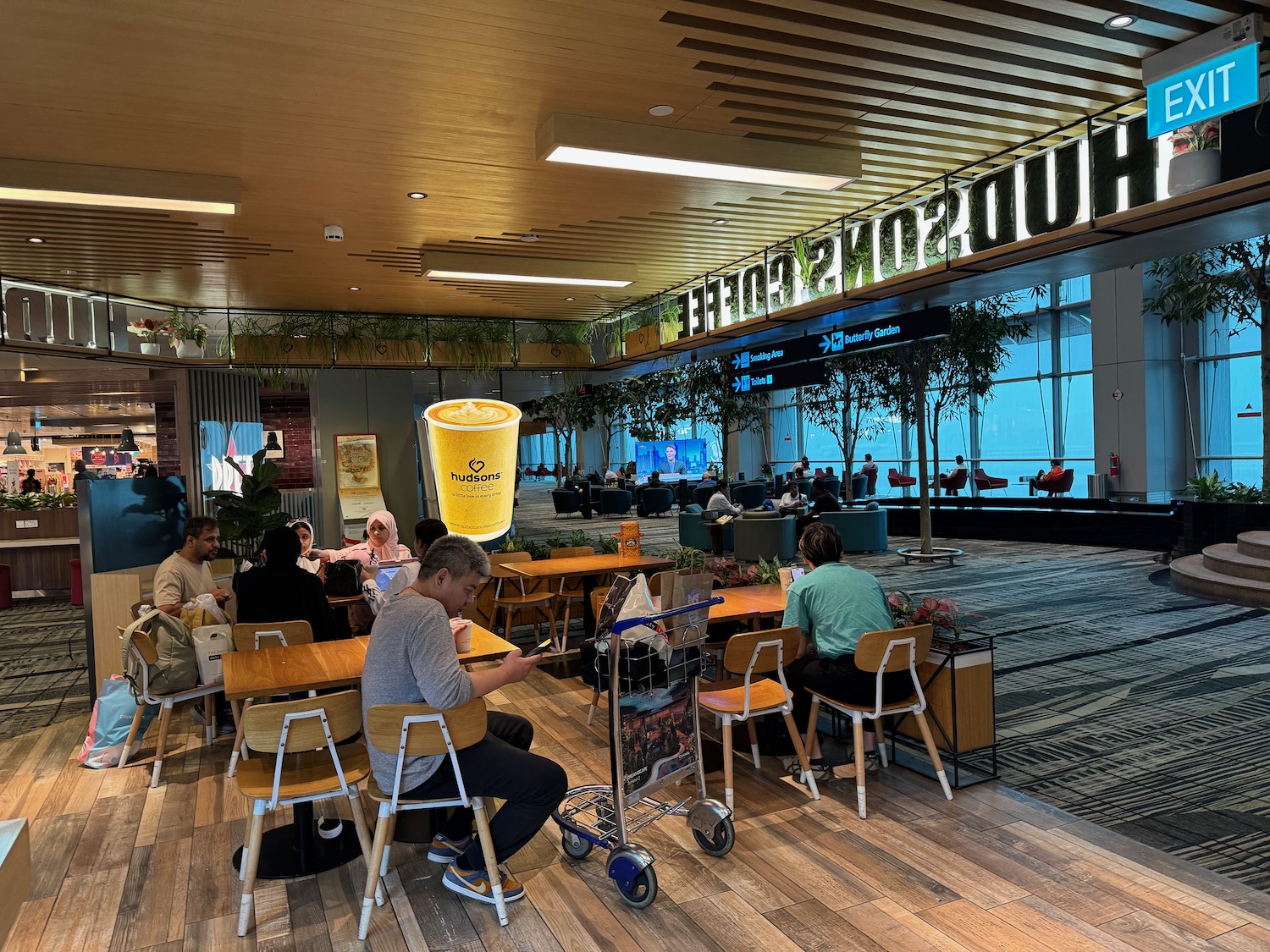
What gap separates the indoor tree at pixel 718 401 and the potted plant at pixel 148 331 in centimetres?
1095

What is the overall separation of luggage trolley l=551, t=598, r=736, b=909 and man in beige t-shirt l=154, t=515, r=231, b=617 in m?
3.11

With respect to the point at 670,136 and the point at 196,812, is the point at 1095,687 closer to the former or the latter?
the point at 670,136

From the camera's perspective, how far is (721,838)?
3.71 metres

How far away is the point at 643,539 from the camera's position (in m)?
15.9

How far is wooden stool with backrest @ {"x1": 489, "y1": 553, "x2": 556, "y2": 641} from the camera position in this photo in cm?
729

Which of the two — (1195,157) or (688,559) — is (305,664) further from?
(1195,157)

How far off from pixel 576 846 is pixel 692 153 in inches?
145

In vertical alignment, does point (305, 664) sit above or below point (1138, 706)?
above

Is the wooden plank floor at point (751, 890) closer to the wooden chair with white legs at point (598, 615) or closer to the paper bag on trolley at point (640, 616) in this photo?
the paper bag on trolley at point (640, 616)

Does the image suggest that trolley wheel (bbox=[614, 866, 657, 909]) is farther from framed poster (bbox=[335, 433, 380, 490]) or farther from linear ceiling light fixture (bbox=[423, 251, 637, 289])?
framed poster (bbox=[335, 433, 380, 490])

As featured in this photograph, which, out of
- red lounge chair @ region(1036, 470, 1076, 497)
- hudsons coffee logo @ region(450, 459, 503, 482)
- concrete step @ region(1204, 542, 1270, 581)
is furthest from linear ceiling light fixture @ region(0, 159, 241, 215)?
red lounge chair @ region(1036, 470, 1076, 497)

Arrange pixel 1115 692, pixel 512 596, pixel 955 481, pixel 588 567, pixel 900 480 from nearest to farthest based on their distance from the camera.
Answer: pixel 1115 692 → pixel 588 567 → pixel 512 596 → pixel 955 481 → pixel 900 480

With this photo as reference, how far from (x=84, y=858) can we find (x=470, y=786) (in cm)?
195

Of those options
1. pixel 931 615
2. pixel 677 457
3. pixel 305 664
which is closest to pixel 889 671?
pixel 931 615
